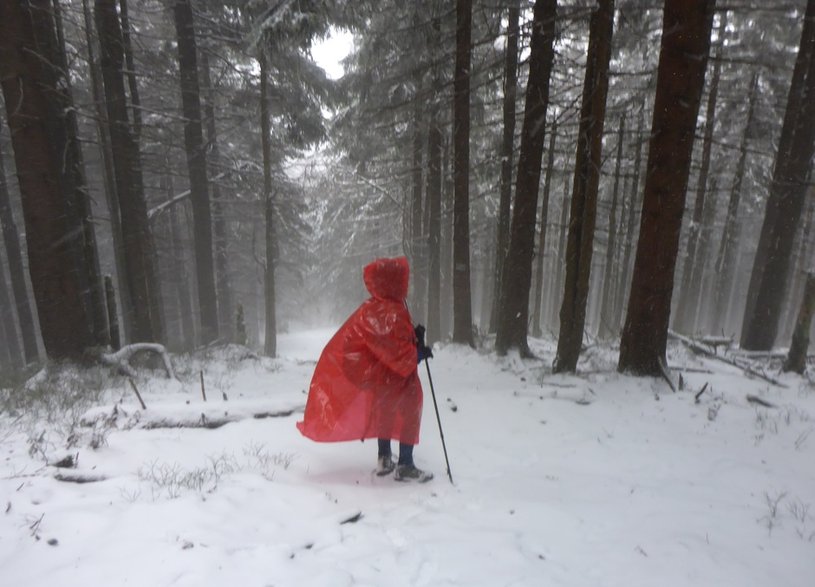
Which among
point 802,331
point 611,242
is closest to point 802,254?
point 611,242

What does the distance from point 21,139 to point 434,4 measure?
9110 mm

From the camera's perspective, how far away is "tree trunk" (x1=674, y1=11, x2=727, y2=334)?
49.2 ft

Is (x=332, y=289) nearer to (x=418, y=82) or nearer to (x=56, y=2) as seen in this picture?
(x=418, y=82)

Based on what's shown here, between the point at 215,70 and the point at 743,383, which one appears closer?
the point at 743,383

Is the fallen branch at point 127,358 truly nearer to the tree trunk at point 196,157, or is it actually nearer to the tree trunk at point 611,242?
the tree trunk at point 196,157

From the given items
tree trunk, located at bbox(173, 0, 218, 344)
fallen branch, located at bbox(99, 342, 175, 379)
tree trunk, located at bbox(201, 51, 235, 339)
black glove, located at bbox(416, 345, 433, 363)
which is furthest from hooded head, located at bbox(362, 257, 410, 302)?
tree trunk, located at bbox(201, 51, 235, 339)

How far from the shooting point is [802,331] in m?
8.14

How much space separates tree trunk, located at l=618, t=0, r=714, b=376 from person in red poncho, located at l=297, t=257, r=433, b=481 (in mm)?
4829

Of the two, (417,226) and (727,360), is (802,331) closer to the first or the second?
(727,360)

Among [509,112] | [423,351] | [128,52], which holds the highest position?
[128,52]

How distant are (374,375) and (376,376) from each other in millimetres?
22

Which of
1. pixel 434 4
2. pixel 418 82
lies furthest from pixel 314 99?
pixel 434 4

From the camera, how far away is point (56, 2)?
870cm

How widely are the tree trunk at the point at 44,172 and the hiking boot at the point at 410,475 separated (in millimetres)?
6666
